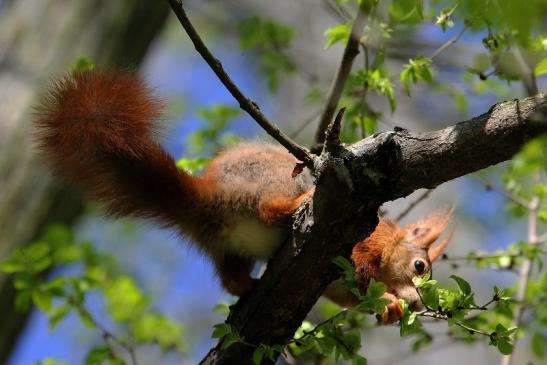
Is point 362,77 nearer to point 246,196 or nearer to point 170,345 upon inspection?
point 246,196

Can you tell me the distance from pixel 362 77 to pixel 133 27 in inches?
73.3

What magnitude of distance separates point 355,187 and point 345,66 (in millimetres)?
774

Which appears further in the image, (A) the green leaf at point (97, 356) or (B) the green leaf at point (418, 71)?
(A) the green leaf at point (97, 356)

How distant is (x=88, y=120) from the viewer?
2.28m

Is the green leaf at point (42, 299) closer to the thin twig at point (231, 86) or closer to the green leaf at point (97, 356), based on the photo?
the green leaf at point (97, 356)

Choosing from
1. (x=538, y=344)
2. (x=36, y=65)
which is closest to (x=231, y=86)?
(x=538, y=344)

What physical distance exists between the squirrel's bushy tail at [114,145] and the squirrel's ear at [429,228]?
1.00 m

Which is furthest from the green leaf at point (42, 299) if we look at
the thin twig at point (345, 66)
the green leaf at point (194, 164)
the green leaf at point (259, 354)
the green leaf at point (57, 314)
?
the thin twig at point (345, 66)

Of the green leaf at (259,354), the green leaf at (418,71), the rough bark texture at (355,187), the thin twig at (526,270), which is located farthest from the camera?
the thin twig at (526,270)

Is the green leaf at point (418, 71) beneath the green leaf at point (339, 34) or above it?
beneath

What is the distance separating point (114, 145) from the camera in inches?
89.9

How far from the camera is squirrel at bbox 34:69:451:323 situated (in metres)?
2.29

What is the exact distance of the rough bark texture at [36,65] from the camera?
3.65m

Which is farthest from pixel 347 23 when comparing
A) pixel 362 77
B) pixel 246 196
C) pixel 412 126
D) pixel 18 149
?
pixel 412 126
